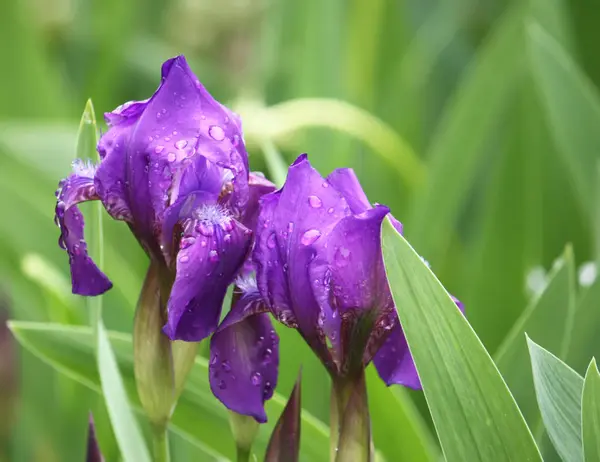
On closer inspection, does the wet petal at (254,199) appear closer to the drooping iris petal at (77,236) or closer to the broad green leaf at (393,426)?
the drooping iris petal at (77,236)

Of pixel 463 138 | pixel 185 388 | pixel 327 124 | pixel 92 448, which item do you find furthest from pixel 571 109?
pixel 92 448

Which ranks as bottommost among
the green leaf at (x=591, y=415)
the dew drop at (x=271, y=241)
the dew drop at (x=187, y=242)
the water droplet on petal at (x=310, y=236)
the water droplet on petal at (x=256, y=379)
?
the green leaf at (x=591, y=415)

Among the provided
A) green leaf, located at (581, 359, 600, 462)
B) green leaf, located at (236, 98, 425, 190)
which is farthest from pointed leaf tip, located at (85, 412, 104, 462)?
green leaf, located at (236, 98, 425, 190)

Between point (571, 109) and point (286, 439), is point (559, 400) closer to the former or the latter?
point (286, 439)

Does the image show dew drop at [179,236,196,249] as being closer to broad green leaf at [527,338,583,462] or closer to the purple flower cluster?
the purple flower cluster

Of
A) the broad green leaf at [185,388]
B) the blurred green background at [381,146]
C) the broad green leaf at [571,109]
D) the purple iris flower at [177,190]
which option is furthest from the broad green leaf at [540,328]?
the broad green leaf at [571,109]

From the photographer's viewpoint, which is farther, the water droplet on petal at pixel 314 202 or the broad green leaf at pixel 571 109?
the broad green leaf at pixel 571 109
